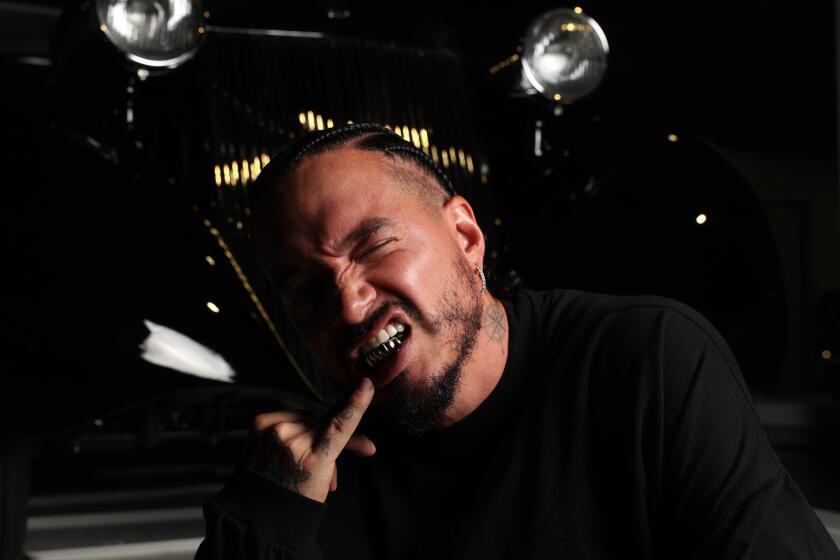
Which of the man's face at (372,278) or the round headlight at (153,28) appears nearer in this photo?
the man's face at (372,278)

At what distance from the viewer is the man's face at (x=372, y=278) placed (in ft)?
3.73

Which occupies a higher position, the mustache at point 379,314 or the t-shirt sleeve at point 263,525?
the mustache at point 379,314

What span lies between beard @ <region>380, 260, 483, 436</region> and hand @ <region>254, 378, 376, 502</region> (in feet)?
0.17

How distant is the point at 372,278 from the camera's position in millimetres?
1147

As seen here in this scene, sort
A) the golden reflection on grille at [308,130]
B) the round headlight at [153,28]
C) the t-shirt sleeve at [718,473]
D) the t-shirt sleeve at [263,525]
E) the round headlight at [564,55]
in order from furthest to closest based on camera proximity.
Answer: the round headlight at [564,55] < the golden reflection on grille at [308,130] < the round headlight at [153,28] < the t-shirt sleeve at [263,525] < the t-shirt sleeve at [718,473]

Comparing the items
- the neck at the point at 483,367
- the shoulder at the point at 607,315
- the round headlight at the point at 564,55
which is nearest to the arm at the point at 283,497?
the neck at the point at 483,367

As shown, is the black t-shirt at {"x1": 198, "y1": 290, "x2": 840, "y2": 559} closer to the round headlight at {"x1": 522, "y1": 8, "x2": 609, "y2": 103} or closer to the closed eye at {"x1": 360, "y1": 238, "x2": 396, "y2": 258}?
the closed eye at {"x1": 360, "y1": 238, "x2": 396, "y2": 258}

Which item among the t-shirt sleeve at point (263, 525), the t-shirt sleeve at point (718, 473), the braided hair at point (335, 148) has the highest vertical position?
the braided hair at point (335, 148)

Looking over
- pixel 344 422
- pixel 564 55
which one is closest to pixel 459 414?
pixel 344 422

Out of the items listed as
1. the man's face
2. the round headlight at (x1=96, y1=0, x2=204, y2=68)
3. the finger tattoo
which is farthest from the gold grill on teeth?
the round headlight at (x1=96, y1=0, x2=204, y2=68)

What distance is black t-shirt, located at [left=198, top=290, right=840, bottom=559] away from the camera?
1.00 meters

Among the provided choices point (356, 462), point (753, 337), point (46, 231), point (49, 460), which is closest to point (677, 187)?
point (753, 337)

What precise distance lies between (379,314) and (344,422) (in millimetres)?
135

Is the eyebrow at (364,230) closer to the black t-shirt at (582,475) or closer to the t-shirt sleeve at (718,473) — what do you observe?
the black t-shirt at (582,475)
